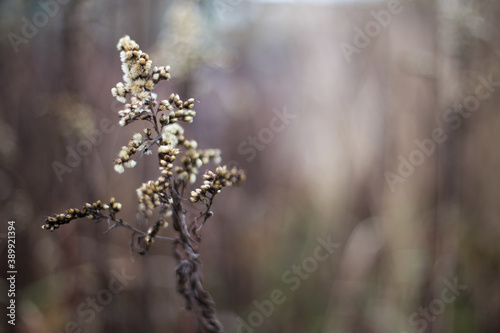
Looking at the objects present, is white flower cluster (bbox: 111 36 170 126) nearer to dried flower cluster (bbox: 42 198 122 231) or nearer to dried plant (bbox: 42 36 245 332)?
dried plant (bbox: 42 36 245 332)

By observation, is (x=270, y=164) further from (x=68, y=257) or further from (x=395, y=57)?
(x=68, y=257)

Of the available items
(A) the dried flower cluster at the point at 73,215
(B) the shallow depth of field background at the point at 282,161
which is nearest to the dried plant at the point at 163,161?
(A) the dried flower cluster at the point at 73,215

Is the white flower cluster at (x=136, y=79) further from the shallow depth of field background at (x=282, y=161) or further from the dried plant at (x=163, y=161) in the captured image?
the shallow depth of field background at (x=282, y=161)

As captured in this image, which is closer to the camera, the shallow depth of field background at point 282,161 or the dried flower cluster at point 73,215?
the dried flower cluster at point 73,215

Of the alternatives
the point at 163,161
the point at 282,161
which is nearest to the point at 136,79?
the point at 163,161

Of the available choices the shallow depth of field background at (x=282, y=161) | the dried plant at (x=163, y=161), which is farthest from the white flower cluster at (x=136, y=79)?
the shallow depth of field background at (x=282, y=161)

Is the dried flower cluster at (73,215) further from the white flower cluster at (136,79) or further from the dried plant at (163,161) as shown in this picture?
the white flower cluster at (136,79)

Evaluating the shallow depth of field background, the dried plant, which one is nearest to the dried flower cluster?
the dried plant

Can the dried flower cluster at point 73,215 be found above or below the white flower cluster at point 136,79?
below

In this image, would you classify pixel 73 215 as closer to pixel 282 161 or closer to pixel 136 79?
pixel 136 79
